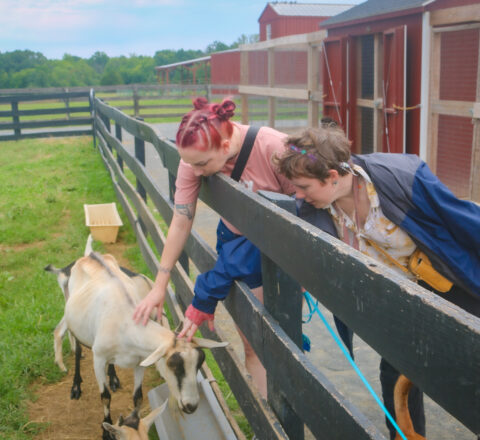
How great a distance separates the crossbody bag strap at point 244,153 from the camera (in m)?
2.81

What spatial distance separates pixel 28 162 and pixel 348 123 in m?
8.50

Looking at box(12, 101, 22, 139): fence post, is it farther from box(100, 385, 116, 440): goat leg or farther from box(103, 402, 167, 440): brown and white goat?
box(103, 402, 167, 440): brown and white goat

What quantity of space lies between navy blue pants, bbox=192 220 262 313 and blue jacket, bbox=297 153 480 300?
27.8 inches

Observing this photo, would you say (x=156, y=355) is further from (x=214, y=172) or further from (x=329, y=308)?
(x=329, y=308)

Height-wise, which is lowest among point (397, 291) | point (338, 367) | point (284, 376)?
point (338, 367)

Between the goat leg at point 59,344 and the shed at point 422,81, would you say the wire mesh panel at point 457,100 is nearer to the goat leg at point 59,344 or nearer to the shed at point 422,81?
the shed at point 422,81

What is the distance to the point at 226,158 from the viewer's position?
2781 mm

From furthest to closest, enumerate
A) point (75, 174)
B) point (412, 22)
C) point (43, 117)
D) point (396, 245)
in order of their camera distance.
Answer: point (43, 117), point (75, 174), point (412, 22), point (396, 245)

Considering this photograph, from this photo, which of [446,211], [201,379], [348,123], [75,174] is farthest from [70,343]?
[75,174]

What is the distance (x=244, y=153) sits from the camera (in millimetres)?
2824

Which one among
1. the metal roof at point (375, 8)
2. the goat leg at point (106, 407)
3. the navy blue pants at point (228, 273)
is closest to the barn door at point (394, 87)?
the metal roof at point (375, 8)

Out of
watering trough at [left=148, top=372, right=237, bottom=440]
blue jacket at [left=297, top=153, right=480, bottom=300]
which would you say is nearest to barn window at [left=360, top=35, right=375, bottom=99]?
watering trough at [left=148, top=372, right=237, bottom=440]

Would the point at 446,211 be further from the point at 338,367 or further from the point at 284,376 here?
the point at 338,367

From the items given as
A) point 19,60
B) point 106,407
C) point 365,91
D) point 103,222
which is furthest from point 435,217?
point 19,60
